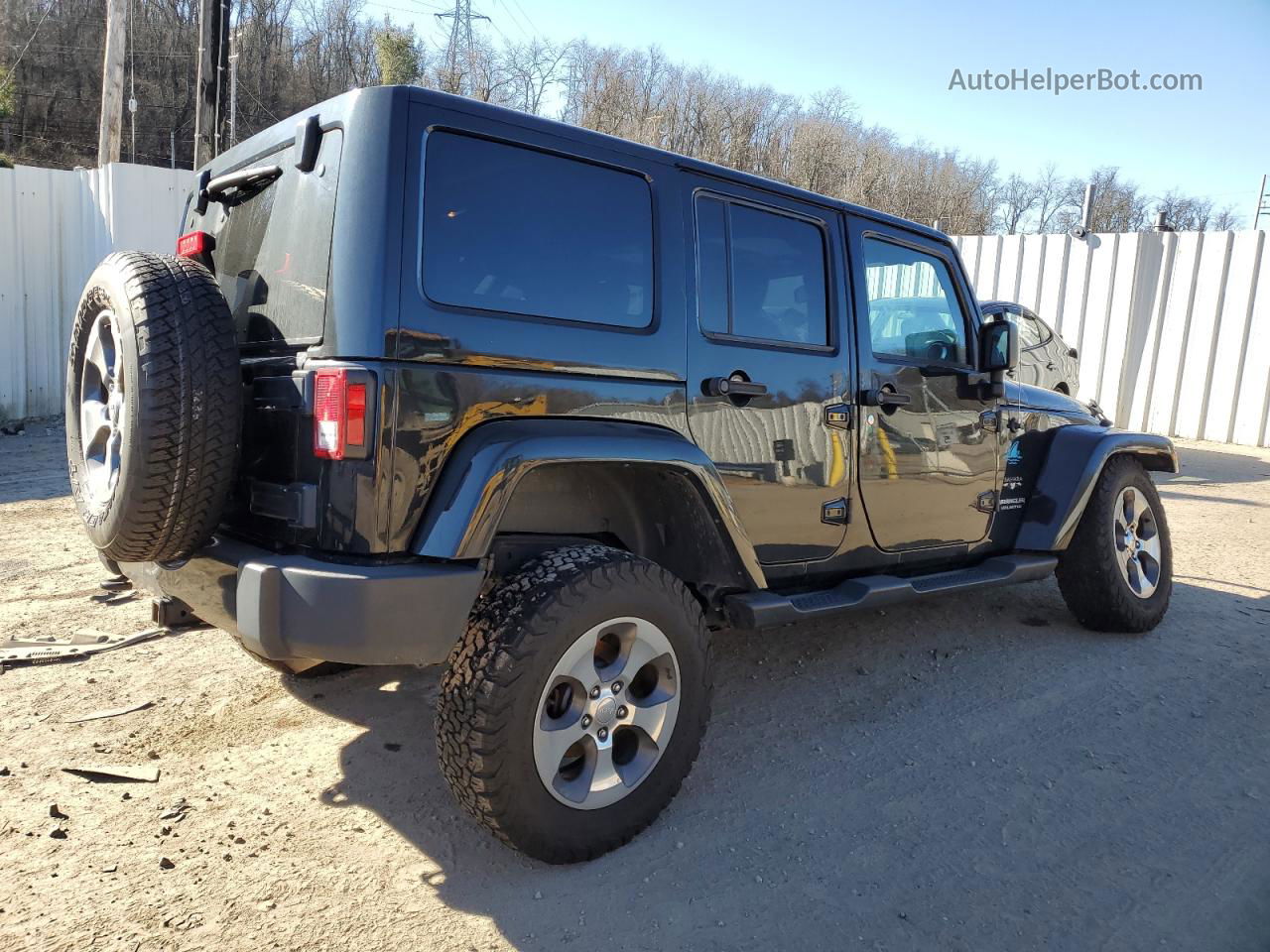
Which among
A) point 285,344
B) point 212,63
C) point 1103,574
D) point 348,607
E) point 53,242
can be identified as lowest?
point 1103,574

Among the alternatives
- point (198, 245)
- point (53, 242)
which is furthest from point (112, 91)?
point (198, 245)

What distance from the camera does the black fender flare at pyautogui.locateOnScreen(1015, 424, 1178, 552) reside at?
14.0 feet

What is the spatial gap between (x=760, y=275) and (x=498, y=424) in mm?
1305

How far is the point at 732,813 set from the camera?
110 inches

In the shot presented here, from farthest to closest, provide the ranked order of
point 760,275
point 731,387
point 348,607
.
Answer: point 760,275, point 731,387, point 348,607

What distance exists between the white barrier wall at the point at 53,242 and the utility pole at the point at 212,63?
4.78 feet

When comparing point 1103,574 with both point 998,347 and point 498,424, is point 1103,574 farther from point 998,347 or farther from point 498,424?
point 498,424

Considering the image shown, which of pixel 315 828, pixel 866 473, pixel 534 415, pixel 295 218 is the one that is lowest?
pixel 315 828

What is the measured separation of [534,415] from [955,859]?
1799 millimetres

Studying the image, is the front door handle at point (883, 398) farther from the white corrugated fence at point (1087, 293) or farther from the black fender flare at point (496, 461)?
the white corrugated fence at point (1087, 293)

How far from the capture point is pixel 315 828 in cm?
260

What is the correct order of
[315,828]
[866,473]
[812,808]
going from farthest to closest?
1. [866,473]
2. [812,808]
3. [315,828]

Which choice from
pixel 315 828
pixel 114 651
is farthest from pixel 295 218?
pixel 114 651

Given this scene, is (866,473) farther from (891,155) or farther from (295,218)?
(891,155)
